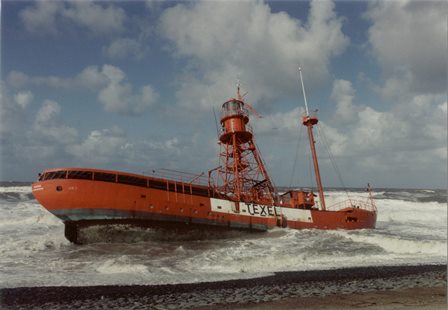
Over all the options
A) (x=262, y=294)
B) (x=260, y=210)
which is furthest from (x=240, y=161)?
(x=262, y=294)

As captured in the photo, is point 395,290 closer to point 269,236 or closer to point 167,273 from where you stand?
point 167,273

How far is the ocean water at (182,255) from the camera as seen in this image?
11.8 metres

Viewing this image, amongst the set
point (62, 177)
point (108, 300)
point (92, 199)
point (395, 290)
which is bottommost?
point (395, 290)

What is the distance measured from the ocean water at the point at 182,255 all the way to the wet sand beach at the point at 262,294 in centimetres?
95

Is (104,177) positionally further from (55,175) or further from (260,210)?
(260,210)

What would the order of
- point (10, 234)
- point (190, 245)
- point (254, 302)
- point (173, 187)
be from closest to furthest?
→ 1. point (254, 302)
2. point (190, 245)
3. point (173, 187)
4. point (10, 234)

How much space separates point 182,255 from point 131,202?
523 cm

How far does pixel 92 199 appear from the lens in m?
18.7

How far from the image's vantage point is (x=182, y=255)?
1614 cm

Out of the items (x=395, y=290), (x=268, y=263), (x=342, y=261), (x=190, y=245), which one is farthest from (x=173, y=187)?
(x=395, y=290)

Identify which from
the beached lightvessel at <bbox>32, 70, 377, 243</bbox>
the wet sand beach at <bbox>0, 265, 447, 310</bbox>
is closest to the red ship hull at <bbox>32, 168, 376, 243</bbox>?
the beached lightvessel at <bbox>32, 70, 377, 243</bbox>

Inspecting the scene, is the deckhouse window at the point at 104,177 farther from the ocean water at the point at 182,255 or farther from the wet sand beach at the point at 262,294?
the wet sand beach at the point at 262,294

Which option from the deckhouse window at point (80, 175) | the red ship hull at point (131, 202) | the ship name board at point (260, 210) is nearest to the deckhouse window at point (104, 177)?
the red ship hull at point (131, 202)

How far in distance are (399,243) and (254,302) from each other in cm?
1328
